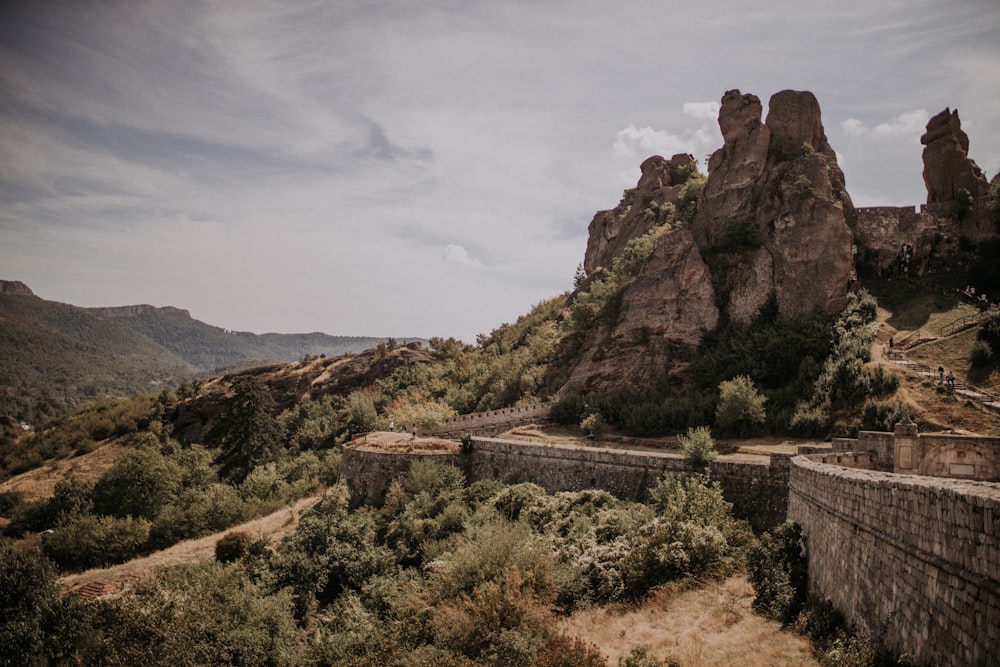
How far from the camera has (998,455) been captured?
1477 cm

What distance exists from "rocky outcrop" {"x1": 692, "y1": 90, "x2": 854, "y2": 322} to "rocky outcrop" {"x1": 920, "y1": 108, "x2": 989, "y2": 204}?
532cm

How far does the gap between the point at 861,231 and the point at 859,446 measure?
21.3 meters

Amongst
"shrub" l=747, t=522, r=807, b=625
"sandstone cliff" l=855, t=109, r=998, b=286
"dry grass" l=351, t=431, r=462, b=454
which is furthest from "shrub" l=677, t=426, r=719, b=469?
"sandstone cliff" l=855, t=109, r=998, b=286

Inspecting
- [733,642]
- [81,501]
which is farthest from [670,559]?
[81,501]

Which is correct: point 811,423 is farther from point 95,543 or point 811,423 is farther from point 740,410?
point 95,543

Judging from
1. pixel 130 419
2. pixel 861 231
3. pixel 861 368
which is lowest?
pixel 130 419

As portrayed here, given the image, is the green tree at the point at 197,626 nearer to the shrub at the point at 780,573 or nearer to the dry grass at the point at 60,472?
the shrub at the point at 780,573

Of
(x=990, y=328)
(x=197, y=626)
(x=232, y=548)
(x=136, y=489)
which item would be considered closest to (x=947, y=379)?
(x=990, y=328)

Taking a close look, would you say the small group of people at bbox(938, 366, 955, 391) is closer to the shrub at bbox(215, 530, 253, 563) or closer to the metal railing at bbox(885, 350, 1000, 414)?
the metal railing at bbox(885, 350, 1000, 414)

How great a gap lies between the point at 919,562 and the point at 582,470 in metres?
16.8

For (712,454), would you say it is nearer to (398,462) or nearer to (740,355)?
(740,355)

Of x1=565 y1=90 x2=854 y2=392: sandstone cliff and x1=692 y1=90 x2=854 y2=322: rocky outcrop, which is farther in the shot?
x1=565 y1=90 x2=854 y2=392: sandstone cliff

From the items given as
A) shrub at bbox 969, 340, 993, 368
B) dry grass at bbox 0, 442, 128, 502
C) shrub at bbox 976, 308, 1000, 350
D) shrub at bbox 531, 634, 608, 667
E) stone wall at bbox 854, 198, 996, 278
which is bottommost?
dry grass at bbox 0, 442, 128, 502

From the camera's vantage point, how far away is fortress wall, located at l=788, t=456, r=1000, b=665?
19.8 feet
